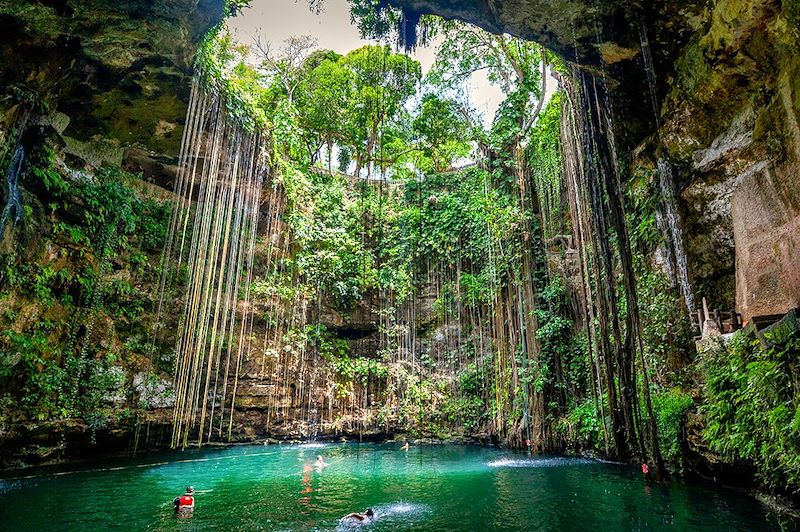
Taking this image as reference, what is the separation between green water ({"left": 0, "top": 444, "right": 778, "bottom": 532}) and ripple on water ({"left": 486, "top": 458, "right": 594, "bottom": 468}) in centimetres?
Answer: 3

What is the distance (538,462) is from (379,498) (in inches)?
146

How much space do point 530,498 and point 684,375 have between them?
303 cm

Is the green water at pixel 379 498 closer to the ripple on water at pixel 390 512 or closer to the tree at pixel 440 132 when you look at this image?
the ripple on water at pixel 390 512

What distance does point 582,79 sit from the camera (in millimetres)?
7590

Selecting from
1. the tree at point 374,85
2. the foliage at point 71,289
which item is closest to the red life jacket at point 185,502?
the foliage at point 71,289

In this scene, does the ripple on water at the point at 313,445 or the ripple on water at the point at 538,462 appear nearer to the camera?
the ripple on water at the point at 538,462

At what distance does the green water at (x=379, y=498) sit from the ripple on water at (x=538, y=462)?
34 mm

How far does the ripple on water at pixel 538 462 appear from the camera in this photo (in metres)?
7.89

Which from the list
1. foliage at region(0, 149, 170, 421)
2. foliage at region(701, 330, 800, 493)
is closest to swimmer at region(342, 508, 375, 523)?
foliage at region(701, 330, 800, 493)

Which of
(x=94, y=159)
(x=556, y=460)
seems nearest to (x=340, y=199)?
(x=94, y=159)

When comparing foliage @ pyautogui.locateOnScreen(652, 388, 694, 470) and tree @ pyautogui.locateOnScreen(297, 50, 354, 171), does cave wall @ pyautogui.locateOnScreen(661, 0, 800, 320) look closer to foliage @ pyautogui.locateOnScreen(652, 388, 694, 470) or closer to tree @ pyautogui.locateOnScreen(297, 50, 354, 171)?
foliage @ pyautogui.locateOnScreen(652, 388, 694, 470)

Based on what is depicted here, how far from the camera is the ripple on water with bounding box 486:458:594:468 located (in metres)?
7.89

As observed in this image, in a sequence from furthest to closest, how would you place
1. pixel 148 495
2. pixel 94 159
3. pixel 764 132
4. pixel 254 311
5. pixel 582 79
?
1. pixel 254 311
2. pixel 94 159
3. pixel 582 79
4. pixel 148 495
5. pixel 764 132

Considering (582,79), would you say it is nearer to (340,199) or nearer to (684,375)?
(684,375)
